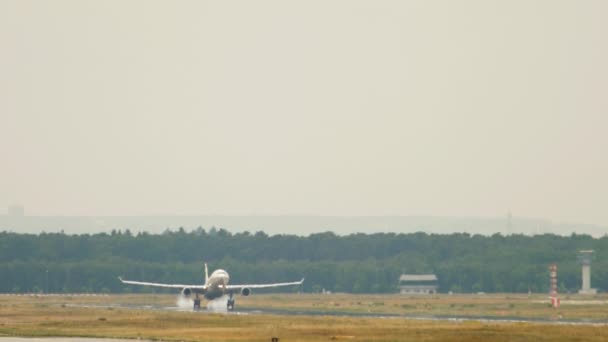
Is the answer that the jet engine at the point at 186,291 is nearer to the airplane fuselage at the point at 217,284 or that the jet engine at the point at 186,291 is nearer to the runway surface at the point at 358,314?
the runway surface at the point at 358,314

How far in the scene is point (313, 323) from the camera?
128125mm

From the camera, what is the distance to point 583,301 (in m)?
177

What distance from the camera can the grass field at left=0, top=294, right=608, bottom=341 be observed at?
360 ft

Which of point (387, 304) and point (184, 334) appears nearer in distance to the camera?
point (184, 334)

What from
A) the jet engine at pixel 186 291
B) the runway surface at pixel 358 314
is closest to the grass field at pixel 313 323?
the runway surface at pixel 358 314

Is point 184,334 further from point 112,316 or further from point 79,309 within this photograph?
point 79,309

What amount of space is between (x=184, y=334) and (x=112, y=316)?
104 feet

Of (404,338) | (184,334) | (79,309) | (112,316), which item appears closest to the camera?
(404,338)

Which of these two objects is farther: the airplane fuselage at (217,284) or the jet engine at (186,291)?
the jet engine at (186,291)

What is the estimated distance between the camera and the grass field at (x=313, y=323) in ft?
360

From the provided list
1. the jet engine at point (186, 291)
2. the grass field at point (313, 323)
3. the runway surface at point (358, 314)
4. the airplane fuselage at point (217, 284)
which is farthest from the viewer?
the jet engine at point (186, 291)

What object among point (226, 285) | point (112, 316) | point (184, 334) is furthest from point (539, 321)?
point (226, 285)

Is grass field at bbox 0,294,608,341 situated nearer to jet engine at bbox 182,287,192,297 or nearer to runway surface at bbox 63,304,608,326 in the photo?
runway surface at bbox 63,304,608,326

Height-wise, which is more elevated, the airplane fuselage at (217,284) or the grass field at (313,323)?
the airplane fuselage at (217,284)
